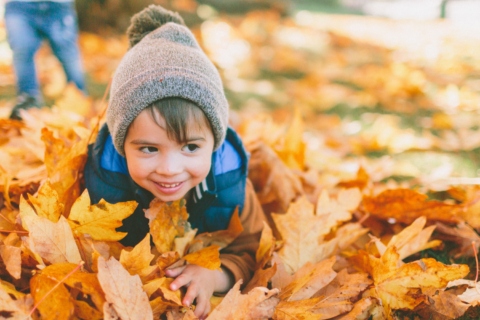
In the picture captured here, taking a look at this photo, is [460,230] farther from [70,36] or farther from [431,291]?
[70,36]

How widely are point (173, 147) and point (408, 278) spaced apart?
70 centimetres

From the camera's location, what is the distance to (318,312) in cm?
107

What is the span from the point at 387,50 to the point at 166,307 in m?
4.76

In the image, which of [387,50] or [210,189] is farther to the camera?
[387,50]

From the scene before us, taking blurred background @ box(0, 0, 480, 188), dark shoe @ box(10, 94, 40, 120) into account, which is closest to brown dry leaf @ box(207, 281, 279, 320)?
blurred background @ box(0, 0, 480, 188)

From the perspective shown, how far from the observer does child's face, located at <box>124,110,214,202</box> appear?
1.10m

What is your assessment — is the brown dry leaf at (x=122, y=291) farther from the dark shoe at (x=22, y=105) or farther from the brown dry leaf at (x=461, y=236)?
the dark shoe at (x=22, y=105)

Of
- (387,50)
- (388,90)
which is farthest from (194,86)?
(387,50)

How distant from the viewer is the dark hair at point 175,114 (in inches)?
42.9

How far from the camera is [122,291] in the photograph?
3.00ft

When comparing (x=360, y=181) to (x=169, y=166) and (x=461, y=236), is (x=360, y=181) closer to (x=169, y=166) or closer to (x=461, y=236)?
(x=461, y=236)

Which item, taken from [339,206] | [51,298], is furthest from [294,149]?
[51,298]

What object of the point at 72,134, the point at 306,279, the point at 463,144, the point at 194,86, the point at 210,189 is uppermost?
the point at 194,86

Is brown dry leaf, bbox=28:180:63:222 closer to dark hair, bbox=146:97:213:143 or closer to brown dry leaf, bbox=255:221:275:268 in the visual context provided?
dark hair, bbox=146:97:213:143
